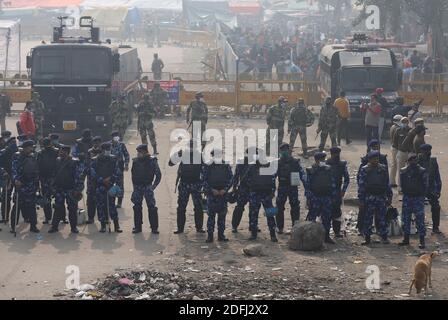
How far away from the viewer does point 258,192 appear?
16.5 metres

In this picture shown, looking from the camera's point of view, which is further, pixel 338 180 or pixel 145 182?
pixel 145 182

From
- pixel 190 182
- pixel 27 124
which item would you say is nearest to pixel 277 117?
pixel 27 124

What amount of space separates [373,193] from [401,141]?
4006 millimetres

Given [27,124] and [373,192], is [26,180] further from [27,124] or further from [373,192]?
[27,124]

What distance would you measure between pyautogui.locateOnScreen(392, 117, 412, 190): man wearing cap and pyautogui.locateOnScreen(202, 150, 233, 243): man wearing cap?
177 inches

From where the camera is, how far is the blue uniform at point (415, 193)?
15.7 m

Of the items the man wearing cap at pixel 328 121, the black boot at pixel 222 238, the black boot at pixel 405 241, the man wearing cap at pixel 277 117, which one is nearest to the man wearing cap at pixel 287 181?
the black boot at pixel 222 238

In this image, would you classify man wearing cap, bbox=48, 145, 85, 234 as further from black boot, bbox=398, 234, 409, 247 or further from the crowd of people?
black boot, bbox=398, 234, 409, 247

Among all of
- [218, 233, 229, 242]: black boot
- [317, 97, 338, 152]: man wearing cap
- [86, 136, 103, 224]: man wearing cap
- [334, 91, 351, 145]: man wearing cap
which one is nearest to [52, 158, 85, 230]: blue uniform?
[86, 136, 103, 224]: man wearing cap

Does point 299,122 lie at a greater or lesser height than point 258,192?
greater

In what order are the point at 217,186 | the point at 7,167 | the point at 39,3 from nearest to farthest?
1. the point at 217,186
2. the point at 7,167
3. the point at 39,3

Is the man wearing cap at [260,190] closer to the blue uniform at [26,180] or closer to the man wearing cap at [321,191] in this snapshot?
the man wearing cap at [321,191]

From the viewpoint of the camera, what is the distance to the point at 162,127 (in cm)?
3042

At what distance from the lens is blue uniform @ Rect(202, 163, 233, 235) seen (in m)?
16.4
